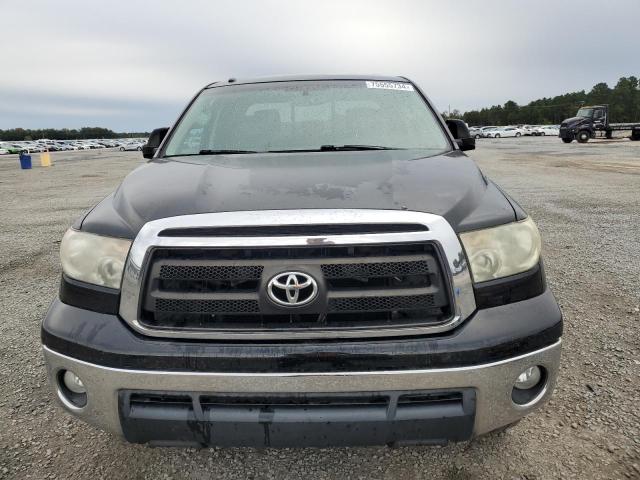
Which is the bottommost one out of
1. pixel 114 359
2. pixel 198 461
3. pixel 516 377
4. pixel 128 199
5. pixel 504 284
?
pixel 198 461

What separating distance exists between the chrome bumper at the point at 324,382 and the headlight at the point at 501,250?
0.99ft

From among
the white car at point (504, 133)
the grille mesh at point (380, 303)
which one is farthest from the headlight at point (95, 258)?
the white car at point (504, 133)

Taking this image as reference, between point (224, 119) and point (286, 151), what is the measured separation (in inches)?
24.6

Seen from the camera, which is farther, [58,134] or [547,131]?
[58,134]

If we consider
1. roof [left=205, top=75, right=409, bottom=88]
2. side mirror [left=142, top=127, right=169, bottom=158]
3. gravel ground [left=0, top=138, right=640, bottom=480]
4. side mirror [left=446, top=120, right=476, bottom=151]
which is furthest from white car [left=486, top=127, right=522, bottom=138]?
side mirror [left=142, top=127, right=169, bottom=158]

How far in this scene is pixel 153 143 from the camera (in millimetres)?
3361

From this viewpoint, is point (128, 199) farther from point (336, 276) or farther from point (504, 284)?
point (504, 284)

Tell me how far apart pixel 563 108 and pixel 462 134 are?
120482mm

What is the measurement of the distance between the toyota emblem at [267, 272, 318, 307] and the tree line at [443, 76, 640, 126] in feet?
330

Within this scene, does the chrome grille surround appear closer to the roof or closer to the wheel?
the roof

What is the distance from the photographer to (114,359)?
5.17 ft

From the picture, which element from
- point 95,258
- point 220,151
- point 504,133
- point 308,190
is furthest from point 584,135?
point 95,258

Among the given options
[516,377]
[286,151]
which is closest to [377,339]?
[516,377]

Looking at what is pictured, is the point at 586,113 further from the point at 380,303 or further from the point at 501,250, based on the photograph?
the point at 380,303
